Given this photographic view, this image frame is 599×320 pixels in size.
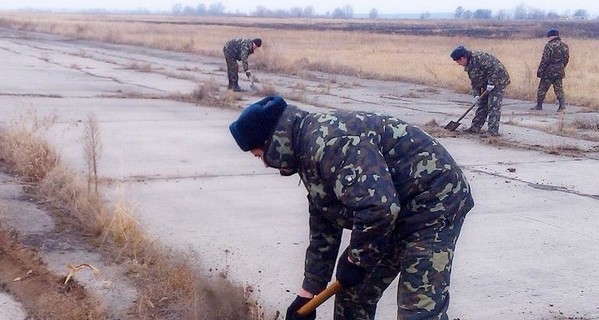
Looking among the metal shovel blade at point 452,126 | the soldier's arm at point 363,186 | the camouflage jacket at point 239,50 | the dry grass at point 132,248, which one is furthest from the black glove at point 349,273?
the camouflage jacket at point 239,50

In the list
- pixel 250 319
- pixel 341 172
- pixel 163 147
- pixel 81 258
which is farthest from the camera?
pixel 163 147

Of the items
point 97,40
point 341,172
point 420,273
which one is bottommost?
point 97,40

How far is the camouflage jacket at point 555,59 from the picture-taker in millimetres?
17391

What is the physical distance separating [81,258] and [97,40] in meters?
46.7

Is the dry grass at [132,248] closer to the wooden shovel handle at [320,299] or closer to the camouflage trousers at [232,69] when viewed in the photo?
the wooden shovel handle at [320,299]

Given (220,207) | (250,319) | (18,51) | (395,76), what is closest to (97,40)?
(18,51)

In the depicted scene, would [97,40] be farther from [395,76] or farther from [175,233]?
[175,233]

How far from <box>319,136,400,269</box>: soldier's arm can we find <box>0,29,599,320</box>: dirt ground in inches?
77.5

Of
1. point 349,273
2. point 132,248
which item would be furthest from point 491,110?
point 349,273

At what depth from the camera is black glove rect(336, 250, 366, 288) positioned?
133 inches

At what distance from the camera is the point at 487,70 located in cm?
1320

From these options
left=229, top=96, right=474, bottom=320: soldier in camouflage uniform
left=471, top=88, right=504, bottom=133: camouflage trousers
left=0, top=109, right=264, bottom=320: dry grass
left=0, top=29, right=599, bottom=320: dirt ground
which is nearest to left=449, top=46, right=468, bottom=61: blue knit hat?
left=471, top=88, right=504, bottom=133: camouflage trousers

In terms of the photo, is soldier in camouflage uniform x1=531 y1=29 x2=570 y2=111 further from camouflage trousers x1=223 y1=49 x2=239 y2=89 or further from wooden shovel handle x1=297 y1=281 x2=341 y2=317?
wooden shovel handle x1=297 y1=281 x2=341 y2=317

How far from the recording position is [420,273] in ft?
11.1
